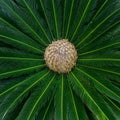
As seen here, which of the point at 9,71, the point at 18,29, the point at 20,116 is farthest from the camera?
the point at 18,29

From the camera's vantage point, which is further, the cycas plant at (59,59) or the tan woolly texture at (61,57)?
the tan woolly texture at (61,57)

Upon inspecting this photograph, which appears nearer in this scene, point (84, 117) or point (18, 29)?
point (84, 117)

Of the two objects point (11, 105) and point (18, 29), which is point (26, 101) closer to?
point (11, 105)

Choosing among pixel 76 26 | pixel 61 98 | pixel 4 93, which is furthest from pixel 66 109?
pixel 76 26

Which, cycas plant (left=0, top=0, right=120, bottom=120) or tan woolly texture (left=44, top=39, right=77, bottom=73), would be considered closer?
cycas plant (left=0, top=0, right=120, bottom=120)

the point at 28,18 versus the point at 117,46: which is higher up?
the point at 28,18

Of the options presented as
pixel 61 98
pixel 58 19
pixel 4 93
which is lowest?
pixel 61 98
